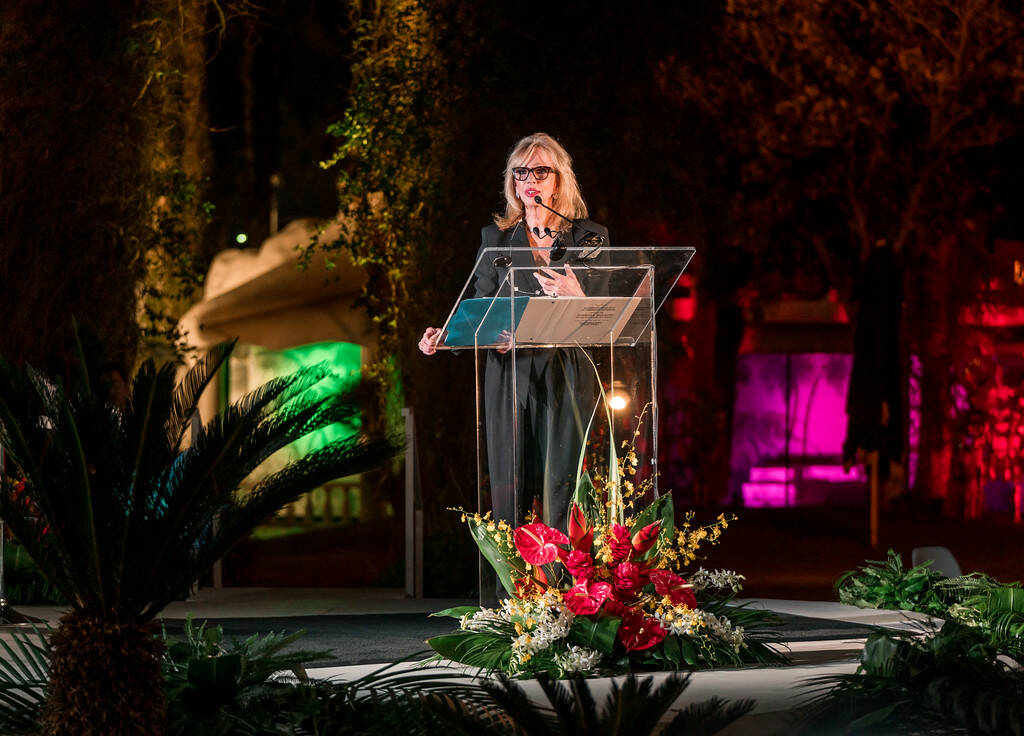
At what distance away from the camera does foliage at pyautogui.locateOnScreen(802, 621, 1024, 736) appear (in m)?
4.74

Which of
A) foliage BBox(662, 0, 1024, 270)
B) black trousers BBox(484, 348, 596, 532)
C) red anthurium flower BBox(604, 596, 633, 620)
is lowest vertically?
red anthurium flower BBox(604, 596, 633, 620)

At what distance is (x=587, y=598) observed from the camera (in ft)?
19.0

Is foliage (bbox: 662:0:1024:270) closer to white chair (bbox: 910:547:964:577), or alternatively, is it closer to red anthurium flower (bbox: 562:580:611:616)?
white chair (bbox: 910:547:964:577)

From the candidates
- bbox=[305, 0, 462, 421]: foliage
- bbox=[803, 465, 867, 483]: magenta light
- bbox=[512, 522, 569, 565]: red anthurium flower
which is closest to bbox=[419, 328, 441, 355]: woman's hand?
bbox=[512, 522, 569, 565]: red anthurium flower

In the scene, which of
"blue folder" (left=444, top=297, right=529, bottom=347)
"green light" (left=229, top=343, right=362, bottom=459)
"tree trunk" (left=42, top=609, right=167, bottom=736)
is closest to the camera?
"tree trunk" (left=42, top=609, right=167, bottom=736)

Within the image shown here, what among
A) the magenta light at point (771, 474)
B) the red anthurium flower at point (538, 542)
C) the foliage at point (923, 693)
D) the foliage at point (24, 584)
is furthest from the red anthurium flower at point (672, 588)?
the magenta light at point (771, 474)

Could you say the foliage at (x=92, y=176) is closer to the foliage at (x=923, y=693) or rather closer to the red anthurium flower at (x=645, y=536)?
the red anthurium flower at (x=645, y=536)

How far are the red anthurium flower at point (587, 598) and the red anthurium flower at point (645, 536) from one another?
297mm

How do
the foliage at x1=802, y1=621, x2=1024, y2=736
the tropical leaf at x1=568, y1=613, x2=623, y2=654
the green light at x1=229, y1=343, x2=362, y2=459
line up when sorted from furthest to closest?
the green light at x1=229, y1=343, x2=362, y2=459 < the tropical leaf at x1=568, y1=613, x2=623, y2=654 < the foliage at x1=802, y1=621, x2=1024, y2=736

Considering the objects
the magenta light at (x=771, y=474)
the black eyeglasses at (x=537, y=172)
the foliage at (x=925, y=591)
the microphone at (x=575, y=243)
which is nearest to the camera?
the microphone at (x=575, y=243)

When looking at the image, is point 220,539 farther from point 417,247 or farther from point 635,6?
point 635,6

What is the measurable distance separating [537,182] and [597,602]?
1768mm

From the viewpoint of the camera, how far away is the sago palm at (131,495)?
14.1 ft

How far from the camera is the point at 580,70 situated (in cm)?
1104
